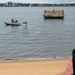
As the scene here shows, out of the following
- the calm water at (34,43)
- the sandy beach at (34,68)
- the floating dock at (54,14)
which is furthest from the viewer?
the floating dock at (54,14)

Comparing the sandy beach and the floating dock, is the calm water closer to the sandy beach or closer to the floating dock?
the sandy beach

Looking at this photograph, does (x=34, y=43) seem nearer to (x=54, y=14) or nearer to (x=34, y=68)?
(x=34, y=68)

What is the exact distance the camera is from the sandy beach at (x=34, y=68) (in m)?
9.52

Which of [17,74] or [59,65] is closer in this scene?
[17,74]

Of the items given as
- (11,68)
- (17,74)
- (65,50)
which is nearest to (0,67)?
(11,68)

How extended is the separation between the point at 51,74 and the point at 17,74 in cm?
102

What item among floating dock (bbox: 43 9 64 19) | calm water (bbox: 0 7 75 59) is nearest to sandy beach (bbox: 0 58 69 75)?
calm water (bbox: 0 7 75 59)

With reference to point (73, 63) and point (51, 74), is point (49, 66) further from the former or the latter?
point (73, 63)

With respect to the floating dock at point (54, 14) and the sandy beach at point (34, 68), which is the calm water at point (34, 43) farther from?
the floating dock at point (54, 14)

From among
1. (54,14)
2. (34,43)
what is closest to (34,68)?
(34,43)

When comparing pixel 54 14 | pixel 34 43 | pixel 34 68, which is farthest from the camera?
pixel 54 14

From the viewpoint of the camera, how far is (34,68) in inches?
405

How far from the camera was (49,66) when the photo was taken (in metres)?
10.5

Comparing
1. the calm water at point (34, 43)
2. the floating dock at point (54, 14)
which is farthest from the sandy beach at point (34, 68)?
the floating dock at point (54, 14)
